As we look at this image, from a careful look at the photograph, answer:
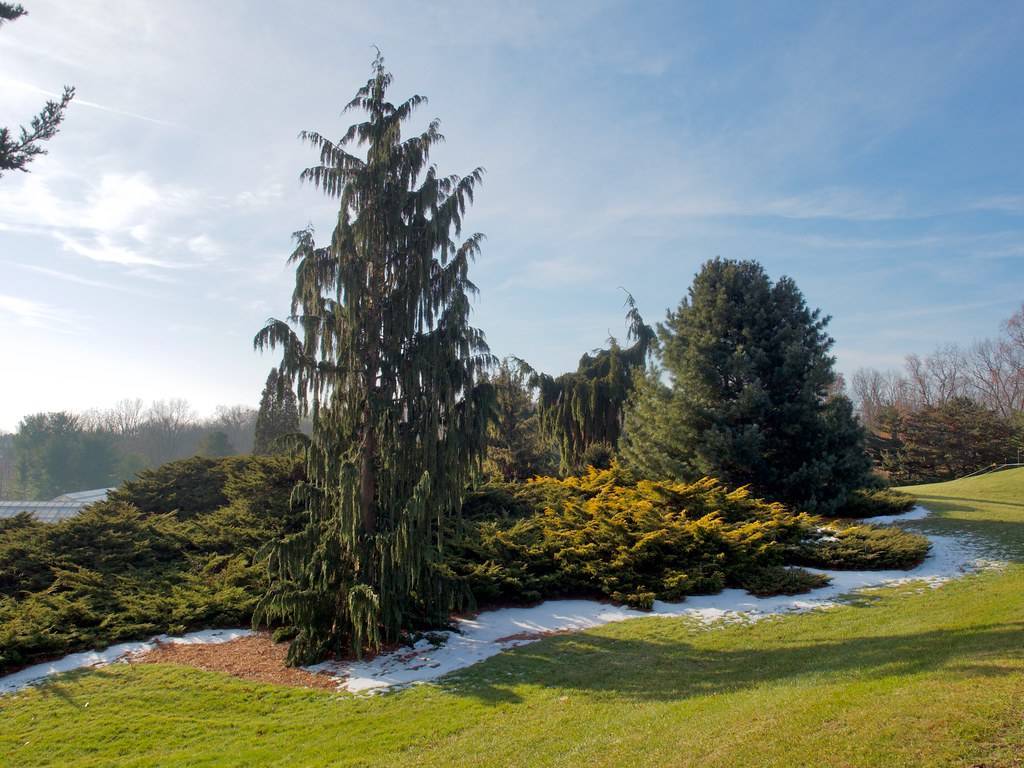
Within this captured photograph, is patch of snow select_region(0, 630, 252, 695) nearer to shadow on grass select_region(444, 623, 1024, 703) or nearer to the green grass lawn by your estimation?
the green grass lawn

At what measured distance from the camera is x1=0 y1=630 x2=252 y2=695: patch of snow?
8484 mm

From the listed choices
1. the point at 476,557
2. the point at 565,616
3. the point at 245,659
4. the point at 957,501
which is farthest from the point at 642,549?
the point at 957,501

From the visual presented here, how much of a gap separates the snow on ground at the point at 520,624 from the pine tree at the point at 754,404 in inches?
162

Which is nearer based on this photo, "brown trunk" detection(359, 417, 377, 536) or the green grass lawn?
the green grass lawn

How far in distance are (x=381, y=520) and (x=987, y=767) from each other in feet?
27.3

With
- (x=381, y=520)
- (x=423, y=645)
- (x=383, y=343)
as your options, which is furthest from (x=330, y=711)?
(x=383, y=343)

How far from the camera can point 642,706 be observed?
6.41 meters

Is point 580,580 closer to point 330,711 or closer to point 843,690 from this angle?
point 330,711

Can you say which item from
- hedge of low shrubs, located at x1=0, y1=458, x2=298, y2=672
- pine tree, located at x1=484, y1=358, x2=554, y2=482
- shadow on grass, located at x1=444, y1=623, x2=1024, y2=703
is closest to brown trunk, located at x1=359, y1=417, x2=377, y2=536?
hedge of low shrubs, located at x1=0, y1=458, x2=298, y2=672

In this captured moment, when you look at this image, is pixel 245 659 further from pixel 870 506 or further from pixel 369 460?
pixel 870 506

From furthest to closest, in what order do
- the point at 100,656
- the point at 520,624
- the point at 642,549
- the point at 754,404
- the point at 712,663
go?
the point at 754,404
the point at 642,549
the point at 520,624
the point at 100,656
the point at 712,663

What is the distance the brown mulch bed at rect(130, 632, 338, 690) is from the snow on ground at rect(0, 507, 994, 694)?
0.24 m

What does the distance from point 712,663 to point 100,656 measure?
8.86 metres

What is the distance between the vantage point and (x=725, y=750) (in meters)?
4.67
